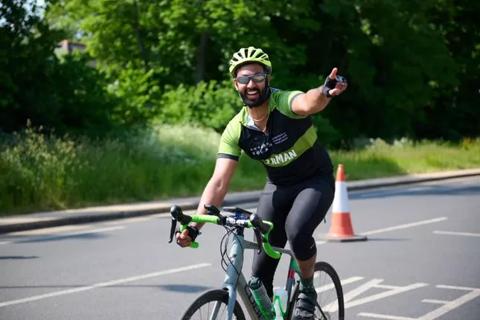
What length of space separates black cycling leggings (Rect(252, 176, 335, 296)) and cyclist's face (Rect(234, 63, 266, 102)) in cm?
66

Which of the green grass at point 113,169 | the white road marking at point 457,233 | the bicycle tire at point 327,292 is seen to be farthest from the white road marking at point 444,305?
the green grass at point 113,169

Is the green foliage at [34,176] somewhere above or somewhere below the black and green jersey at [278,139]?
below

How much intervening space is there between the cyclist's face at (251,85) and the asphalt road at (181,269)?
2.63 meters

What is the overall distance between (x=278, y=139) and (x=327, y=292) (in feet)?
4.20

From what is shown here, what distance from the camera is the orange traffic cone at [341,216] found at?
11.2m

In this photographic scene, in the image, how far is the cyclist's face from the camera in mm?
4781

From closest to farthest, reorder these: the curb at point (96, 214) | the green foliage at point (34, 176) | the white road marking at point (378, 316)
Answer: the white road marking at point (378, 316) < the curb at point (96, 214) < the green foliage at point (34, 176)

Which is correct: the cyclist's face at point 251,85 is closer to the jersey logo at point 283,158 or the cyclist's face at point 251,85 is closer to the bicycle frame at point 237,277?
the jersey logo at point 283,158

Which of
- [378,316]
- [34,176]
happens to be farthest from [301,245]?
[34,176]

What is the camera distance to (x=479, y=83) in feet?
166

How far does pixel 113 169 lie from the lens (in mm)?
17922

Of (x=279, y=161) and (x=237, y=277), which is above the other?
(x=279, y=161)

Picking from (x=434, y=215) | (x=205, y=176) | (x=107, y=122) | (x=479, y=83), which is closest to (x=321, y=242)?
(x=434, y=215)

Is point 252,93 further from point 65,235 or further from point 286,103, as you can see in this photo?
point 65,235
